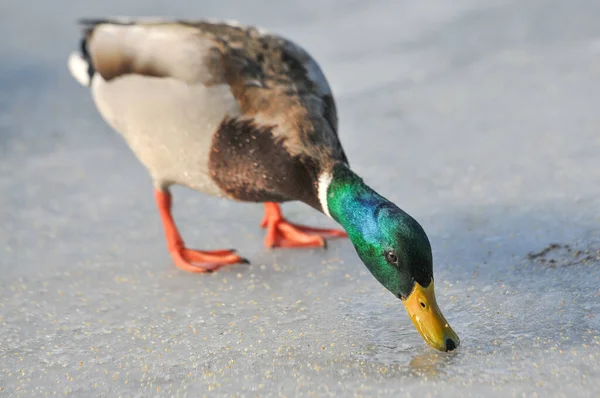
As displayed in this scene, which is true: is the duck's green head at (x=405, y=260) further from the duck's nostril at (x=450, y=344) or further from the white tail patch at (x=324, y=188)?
the white tail patch at (x=324, y=188)

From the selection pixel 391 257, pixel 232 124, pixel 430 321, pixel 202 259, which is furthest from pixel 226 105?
pixel 430 321

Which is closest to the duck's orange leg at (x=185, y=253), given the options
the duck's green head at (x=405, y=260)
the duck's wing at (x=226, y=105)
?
the duck's wing at (x=226, y=105)

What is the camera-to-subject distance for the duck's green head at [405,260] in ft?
9.39

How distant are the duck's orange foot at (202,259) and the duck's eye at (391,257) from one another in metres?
1.12

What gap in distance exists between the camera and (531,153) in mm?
4504

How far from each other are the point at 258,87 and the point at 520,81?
220cm

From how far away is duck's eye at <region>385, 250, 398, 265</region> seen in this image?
9.54ft

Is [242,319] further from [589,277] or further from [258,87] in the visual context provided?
[589,277]

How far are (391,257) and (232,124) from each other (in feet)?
3.23

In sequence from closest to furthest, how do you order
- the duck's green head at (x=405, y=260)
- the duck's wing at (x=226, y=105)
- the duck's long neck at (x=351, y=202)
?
the duck's green head at (x=405, y=260) < the duck's long neck at (x=351, y=202) < the duck's wing at (x=226, y=105)

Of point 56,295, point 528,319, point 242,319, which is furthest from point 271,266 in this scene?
point 528,319

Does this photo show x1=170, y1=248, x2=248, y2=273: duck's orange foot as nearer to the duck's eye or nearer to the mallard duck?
the mallard duck

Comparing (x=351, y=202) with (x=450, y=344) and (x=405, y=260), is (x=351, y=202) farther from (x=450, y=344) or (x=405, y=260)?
(x=450, y=344)

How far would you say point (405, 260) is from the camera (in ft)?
9.43
